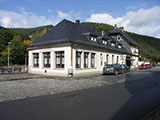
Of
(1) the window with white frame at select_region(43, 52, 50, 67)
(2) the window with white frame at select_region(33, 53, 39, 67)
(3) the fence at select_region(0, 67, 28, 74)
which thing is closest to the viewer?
(1) the window with white frame at select_region(43, 52, 50, 67)

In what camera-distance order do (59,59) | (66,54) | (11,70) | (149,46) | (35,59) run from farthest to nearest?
(149,46), (35,59), (11,70), (59,59), (66,54)

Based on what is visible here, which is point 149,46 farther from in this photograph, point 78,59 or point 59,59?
point 59,59

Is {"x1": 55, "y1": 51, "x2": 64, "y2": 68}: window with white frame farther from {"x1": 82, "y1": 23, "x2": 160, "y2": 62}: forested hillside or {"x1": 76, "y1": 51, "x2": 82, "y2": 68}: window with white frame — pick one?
{"x1": 82, "y1": 23, "x2": 160, "y2": 62}: forested hillside

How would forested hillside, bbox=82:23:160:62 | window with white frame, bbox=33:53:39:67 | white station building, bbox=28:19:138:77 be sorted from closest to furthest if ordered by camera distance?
white station building, bbox=28:19:138:77 → window with white frame, bbox=33:53:39:67 → forested hillside, bbox=82:23:160:62

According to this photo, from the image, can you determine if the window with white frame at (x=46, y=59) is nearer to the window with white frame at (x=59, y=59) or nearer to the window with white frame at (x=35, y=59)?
the window with white frame at (x=59, y=59)

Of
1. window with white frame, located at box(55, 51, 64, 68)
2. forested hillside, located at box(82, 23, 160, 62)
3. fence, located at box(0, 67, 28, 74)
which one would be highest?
forested hillside, located at box(82, 23, 160, 62)

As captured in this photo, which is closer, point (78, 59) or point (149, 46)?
point (78, 59)

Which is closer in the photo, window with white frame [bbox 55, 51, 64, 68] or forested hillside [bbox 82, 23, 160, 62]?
window with white frame [bbox 55, 51, 64, 68]

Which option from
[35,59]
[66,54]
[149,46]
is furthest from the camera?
[149,46]

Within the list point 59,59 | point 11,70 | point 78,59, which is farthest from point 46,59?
point 11,70

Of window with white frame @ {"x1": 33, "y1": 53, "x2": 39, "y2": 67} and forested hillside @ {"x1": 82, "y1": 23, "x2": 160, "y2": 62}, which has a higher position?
forested hillside @ {"x1": 82, "y1": 23, "x2": 160, "y2": 62}

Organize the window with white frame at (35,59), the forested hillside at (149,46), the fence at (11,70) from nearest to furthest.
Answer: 1. the fence at (11,70)
2. the window with white frame at (35,59)
3. the forested hillside at (149,46)

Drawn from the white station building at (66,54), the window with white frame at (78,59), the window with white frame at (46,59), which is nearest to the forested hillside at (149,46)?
the white station building at (66,54)

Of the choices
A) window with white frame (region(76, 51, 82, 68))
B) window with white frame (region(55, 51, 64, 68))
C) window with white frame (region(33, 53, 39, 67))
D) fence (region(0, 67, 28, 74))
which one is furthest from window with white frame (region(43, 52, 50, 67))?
fence (region(0, 67, 28, 74))
